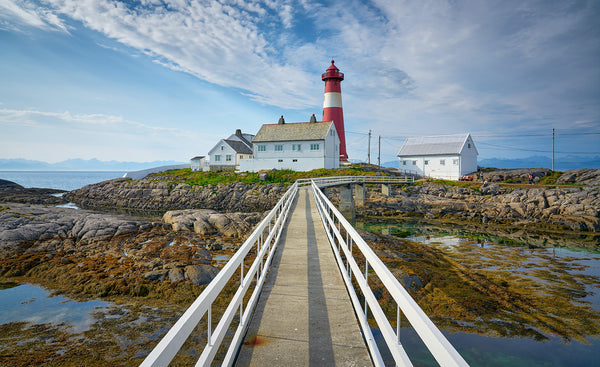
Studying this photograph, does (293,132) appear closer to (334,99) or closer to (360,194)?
(334,99)

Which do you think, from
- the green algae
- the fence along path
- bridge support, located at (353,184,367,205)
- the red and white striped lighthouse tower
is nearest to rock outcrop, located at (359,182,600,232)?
bridge support, located at (353,184,367,205)

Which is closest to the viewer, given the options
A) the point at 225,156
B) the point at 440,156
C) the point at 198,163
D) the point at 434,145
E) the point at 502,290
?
the point at 502,290

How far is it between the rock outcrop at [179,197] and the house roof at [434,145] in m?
26.2

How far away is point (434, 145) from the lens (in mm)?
53125

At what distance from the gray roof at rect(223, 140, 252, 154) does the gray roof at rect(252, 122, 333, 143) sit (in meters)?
6.08

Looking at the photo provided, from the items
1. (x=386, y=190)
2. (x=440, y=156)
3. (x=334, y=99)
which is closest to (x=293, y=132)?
(x=334, y=99)

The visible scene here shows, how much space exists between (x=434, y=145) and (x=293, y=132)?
24201 millimetres

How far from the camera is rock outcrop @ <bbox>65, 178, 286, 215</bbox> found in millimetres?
41906

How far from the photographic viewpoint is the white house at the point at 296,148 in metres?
48.9

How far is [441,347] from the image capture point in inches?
78.8

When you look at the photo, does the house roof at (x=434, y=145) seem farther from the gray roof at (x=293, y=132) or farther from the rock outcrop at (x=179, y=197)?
the rock outcrop at (x=179, y=197)

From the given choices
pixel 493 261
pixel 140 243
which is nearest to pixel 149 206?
pixel 140 243

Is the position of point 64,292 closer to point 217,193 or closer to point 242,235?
point 242,235

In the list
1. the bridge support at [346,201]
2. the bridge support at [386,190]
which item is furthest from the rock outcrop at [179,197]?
the bridge support at [386,190]
